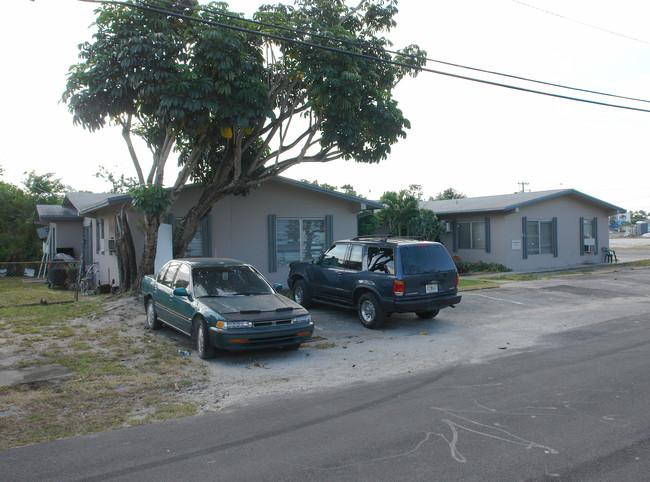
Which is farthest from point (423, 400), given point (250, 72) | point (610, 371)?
point (250, 72)

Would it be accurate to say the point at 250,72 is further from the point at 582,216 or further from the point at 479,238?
the point at 582,216

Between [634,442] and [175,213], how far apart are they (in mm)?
13909

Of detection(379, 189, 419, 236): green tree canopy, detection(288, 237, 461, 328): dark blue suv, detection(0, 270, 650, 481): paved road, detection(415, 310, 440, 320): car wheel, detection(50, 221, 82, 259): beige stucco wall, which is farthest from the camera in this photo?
detection(379, 189, 419, 236): green tree canopy

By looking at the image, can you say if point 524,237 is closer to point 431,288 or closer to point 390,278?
point 431,288

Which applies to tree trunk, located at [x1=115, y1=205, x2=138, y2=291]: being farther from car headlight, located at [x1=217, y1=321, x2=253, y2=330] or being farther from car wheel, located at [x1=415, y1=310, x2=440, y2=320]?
car wheel, located at [x1=415, y1=310, x2=440, y2=320]

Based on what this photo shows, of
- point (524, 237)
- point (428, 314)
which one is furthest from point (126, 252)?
point (524, 237)

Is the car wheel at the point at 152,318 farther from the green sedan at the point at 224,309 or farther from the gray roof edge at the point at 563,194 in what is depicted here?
the gray roof edge at the point at 563,194

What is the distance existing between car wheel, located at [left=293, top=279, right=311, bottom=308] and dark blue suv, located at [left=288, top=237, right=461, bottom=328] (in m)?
0.88

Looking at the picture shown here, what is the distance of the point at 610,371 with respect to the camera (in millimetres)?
7395

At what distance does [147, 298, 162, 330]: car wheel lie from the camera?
10.9m

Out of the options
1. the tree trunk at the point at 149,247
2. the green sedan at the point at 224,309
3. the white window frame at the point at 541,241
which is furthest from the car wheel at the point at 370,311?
the white window frame at the point at 541,241

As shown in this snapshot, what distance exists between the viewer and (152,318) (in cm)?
1095

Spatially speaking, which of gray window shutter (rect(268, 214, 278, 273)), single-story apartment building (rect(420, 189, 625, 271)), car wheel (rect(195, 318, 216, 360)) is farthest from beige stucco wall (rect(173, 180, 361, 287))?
single-story apartment building (rect(420, 189, 625, 271))

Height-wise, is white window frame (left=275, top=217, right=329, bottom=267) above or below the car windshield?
above
